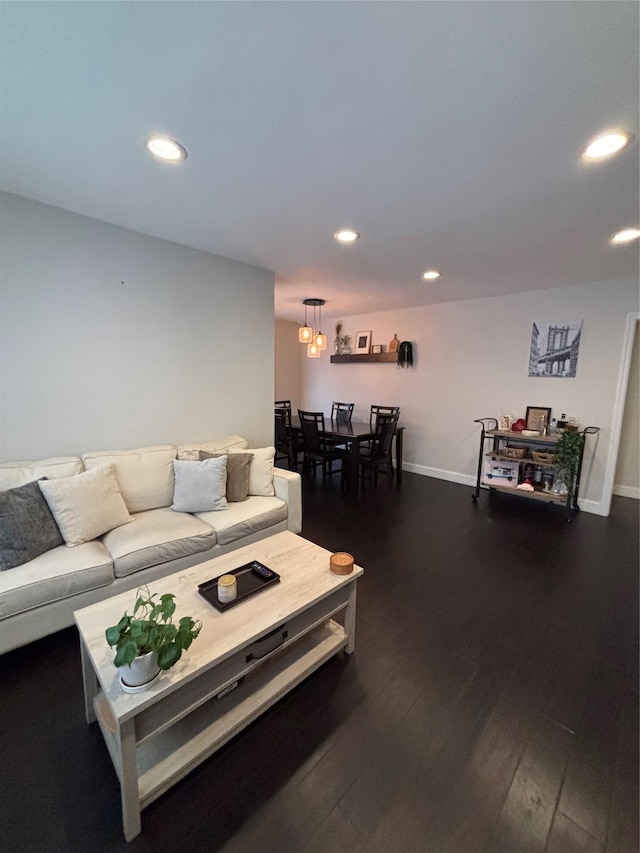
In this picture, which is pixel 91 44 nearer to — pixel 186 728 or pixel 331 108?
pixel 331 108

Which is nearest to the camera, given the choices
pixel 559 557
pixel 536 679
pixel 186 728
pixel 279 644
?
pixel 186 728

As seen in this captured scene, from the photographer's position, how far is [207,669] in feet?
3.87

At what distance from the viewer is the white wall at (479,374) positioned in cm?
366

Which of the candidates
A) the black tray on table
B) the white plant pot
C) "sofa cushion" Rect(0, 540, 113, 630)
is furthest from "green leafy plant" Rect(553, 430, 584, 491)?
"sofa cushion" Rect(0, 540, 113, 630)

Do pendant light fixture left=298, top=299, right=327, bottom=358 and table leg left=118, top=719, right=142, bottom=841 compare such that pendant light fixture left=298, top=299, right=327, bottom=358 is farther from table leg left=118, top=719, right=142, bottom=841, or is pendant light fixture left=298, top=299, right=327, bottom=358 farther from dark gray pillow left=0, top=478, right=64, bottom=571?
table leg left=118, top=719, right=142, bottom=841

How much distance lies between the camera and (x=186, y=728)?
50.5 inches

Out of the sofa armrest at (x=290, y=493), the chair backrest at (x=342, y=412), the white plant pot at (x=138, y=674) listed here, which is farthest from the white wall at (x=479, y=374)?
the white plant pot at (x=138, y=674)

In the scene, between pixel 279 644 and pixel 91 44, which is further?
pixel 279 644

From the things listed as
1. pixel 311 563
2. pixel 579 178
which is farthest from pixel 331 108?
pixel 311 563

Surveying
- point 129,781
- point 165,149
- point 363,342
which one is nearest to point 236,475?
point 129,781

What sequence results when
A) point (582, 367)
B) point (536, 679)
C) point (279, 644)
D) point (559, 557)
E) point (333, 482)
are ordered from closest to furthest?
point (279, 644) < point (536, 679) < point (559, 557) < point (582, 367) < point (333, 482)

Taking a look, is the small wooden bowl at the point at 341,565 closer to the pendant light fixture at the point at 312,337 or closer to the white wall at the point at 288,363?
the pendant light fixture at the point at 312,337

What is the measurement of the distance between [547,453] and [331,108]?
3909 millimetres

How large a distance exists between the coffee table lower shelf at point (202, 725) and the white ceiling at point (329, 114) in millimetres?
2143
